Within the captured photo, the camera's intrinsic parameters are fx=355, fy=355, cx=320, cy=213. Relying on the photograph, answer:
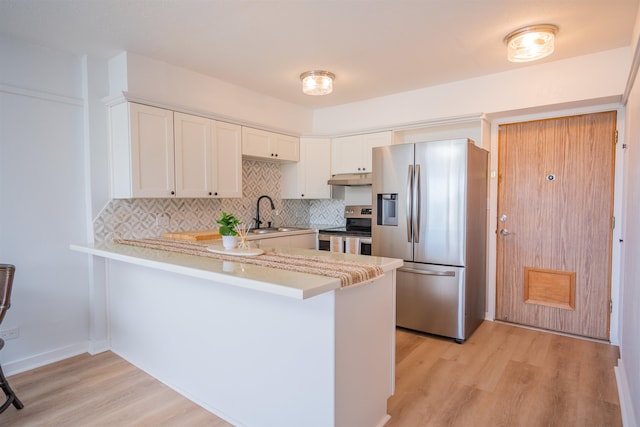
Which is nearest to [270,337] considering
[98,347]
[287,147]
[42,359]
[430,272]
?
[430,272]

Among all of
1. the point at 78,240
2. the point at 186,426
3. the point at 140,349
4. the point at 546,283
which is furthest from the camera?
the point at 546,283

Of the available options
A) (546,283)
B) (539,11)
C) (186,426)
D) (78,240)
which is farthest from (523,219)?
(78,240)

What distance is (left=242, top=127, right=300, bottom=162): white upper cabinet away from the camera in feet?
12.3

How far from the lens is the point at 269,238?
148 inches

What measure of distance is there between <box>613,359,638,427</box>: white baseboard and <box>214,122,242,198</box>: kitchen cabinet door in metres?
3.29

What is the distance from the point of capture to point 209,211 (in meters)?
3.74

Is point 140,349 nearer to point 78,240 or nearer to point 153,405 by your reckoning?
point 153,405

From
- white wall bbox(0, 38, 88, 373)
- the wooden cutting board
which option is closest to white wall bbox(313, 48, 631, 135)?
the wooden cutting board

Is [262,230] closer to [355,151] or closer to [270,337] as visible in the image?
[355,151]

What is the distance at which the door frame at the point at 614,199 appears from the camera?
3006 millimetres

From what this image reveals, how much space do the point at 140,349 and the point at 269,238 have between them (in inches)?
61.1

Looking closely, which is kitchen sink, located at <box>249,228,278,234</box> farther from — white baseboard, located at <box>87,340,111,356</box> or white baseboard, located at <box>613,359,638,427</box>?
white baseboard, located at <box>613,359,638,427</box>

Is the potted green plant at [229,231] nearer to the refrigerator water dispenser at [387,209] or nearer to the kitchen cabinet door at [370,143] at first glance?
the refrigerator water dispenser at [387,209]

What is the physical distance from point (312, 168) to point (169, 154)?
1779 mm
